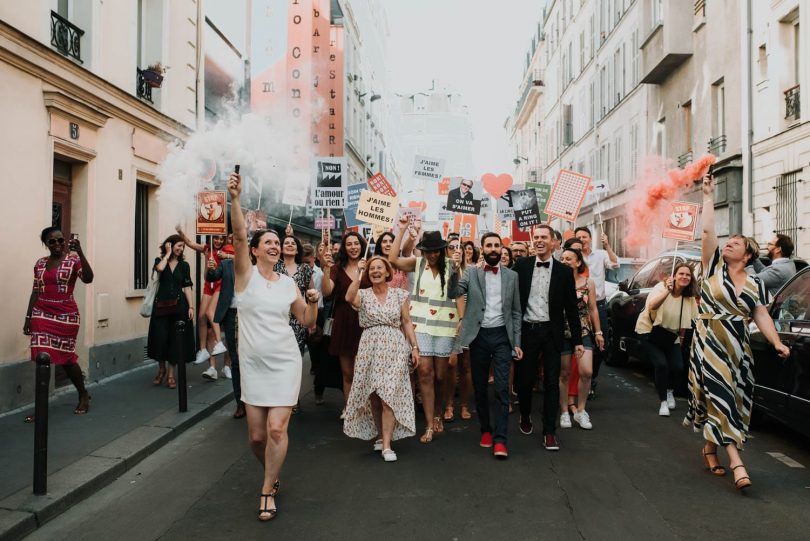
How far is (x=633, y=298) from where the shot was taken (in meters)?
10.8

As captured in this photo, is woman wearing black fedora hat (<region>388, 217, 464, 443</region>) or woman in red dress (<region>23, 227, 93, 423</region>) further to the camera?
woman in red dress (<region>23, 227, 93, 423</region>)

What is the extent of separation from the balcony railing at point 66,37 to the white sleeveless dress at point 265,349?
6.35 metres

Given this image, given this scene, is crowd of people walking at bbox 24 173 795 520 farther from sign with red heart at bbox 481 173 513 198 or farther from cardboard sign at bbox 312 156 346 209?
sign with red heart at bbox 481 173 513 198

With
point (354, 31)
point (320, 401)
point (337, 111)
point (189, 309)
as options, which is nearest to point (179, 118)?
point (189, 309)

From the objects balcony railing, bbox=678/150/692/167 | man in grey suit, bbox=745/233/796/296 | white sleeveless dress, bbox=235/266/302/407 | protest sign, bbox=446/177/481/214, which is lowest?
white sleeveless dress, bbox=235/266/302/407

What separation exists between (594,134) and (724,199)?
16.1 metres

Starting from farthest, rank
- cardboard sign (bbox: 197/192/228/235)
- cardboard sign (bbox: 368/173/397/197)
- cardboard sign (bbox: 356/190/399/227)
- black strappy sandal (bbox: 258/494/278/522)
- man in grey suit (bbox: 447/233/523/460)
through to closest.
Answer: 1. cardboard sign (bbox: 368/173/397/197)
2. cardboard sign (bbox: 356/190/399/227)
3. cardboard sign (bbox: 197/192/228/235)
4. man in grey suit (bbox: 447/233/523/460)
5. black strappy sandal (bbox: 258/494/278/522)

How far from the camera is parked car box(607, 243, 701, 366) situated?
1053 centimetres

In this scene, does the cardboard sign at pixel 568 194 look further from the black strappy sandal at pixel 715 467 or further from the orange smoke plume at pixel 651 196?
the black strappy sandal at pixel 715 467

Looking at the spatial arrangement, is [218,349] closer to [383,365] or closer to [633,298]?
[383,365]

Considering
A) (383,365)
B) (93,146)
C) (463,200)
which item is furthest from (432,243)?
(463,200)

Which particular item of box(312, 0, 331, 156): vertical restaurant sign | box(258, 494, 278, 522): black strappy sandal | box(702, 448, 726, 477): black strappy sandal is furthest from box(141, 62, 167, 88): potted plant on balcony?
box(312, 0, 331, 156): vertical restaurant sign

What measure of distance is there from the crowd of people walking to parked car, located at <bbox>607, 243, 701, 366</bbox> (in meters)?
1.51

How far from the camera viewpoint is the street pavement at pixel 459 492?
4.40 m
